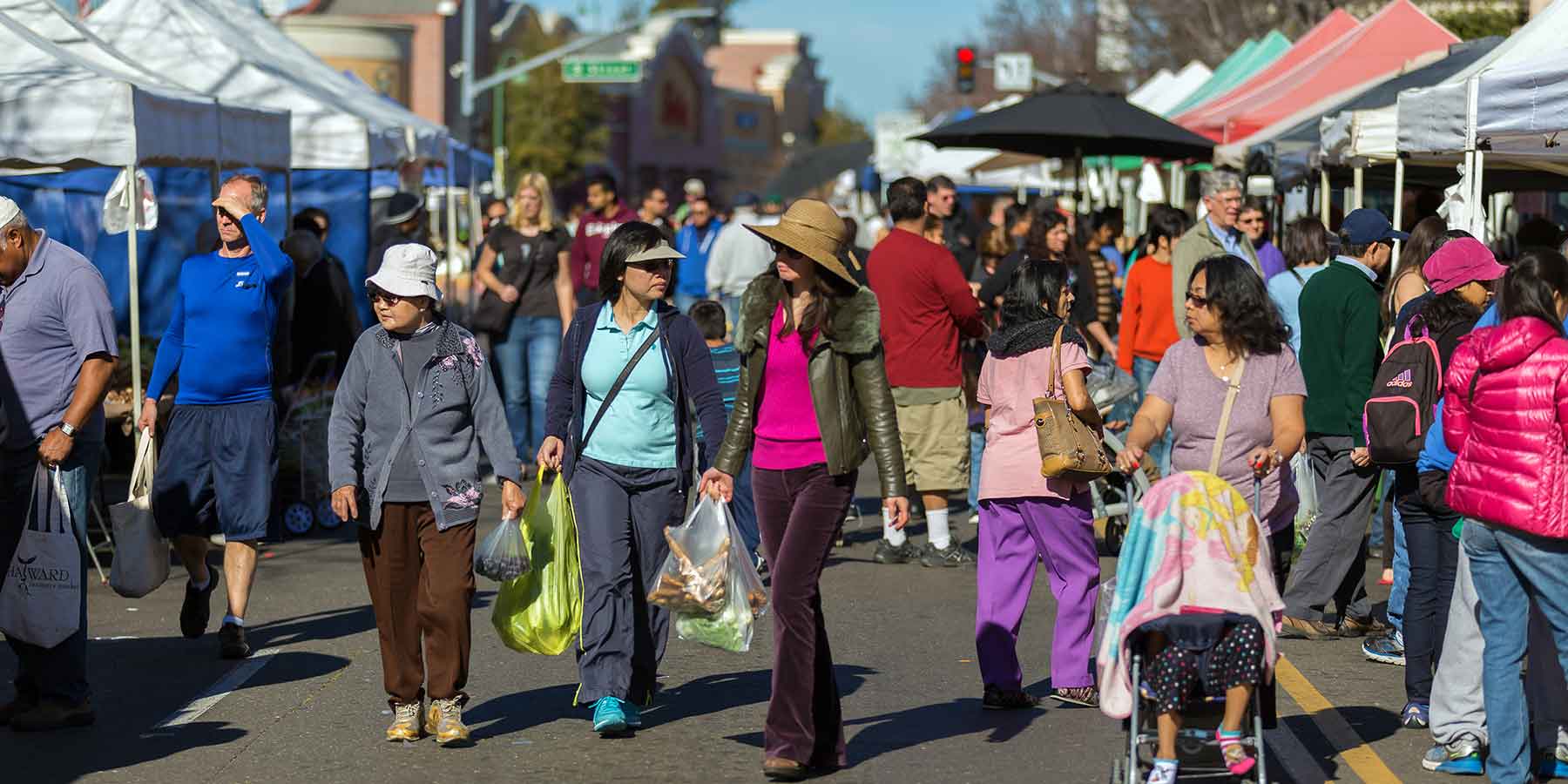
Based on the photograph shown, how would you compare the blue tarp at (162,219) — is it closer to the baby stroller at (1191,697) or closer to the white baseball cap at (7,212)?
the white baseball cap at (7,212)

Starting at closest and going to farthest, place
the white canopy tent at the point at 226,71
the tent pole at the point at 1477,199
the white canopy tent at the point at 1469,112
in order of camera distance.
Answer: the white canopy tent at the point at 1469,112
the tent pole at the point at 1477,199
the white canopy tent at the point at 226,71

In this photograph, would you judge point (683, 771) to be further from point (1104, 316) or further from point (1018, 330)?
point (1104, 316)

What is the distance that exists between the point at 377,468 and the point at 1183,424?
288 cm

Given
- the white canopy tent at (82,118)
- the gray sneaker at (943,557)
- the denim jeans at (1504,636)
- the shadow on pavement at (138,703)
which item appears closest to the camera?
the denim jeans at (1504,636)

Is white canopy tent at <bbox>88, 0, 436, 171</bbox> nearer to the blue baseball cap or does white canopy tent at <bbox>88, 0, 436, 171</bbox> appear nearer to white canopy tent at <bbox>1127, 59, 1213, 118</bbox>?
the blue baseball cap

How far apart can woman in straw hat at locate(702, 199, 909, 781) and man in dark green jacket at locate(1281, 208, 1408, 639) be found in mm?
3272

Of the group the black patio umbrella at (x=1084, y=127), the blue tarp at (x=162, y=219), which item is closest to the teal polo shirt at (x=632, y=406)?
the black patio umbrella at (x=1084, y=127)

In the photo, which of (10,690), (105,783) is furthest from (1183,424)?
(10,690)

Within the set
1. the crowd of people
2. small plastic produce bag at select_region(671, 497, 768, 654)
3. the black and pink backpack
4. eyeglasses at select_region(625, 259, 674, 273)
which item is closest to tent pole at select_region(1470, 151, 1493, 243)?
the crowd of people

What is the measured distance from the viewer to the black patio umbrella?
16.4 m

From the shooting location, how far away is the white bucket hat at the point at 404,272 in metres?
6.98

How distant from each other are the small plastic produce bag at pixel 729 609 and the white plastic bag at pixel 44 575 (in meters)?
2.30

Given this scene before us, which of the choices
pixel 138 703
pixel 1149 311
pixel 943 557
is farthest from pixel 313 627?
pixel 1149 311

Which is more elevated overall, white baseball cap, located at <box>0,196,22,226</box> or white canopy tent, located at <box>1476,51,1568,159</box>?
white canopy tent, located at <box>1476,51,1568,159</box>
